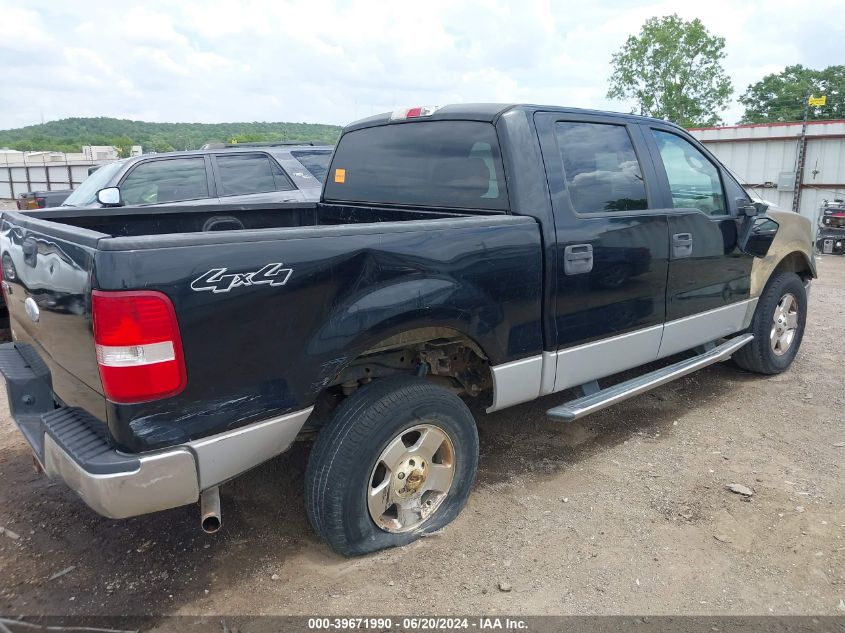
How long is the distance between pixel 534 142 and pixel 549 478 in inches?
72.0

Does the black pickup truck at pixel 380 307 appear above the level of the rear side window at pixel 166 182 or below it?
below

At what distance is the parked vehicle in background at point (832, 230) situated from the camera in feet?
43.1

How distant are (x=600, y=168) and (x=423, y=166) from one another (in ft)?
3.24

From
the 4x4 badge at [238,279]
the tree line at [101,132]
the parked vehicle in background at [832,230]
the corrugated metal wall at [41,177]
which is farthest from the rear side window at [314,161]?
the tree line at [101,132]

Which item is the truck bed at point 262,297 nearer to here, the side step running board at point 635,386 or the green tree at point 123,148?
the side step running board at point 635,386

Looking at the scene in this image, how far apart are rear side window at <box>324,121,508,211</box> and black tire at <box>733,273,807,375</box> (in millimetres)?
2792

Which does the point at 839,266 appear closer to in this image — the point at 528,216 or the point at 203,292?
the point at 528,216

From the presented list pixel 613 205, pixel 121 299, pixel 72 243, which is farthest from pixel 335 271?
pixel 613 205

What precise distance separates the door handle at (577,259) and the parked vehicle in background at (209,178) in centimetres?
376

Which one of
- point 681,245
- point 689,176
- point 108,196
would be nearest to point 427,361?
Result: point 681,245

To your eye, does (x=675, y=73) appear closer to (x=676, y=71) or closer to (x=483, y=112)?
(x=676, y=71)

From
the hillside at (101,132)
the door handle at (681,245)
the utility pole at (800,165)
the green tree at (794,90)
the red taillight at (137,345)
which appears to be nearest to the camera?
the red taillight at (137,345)

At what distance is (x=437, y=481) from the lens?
300 cm

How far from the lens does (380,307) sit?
253 cm
